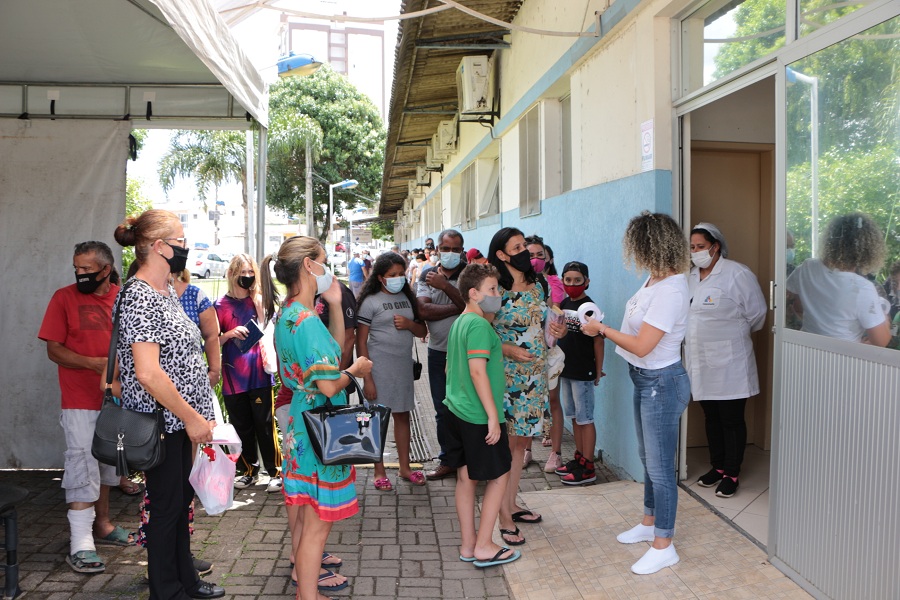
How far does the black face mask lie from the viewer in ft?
11.1

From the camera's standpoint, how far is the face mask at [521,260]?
4.33 meters

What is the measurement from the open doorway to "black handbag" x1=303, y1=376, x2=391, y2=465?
325 cm

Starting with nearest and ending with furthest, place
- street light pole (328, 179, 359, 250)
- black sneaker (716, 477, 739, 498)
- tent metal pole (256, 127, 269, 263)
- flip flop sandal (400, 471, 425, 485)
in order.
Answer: black sneaker (716, 477, 739, 498) < flip flop sandal (400, 471, 425, 485) < tent metal pole (256, 127, 269, 263) < street light pole (328, 179, 359, 250)

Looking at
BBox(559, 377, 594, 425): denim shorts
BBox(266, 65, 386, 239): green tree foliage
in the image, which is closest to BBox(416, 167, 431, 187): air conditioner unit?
BBox(266, 65, 386, 239): green tree foliage

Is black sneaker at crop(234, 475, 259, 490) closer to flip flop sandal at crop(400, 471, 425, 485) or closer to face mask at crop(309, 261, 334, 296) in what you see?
flip flop sandal at crop(400, 471, 425, 485)

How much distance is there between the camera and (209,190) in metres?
29.5

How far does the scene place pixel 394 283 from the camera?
5.23 m

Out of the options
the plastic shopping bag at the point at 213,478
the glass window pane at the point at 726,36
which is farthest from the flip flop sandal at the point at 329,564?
the glass window pane at the point at 726,36

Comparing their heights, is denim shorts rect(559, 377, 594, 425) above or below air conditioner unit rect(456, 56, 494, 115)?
below

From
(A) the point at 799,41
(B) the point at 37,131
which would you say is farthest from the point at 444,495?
(B) the point at 37,131

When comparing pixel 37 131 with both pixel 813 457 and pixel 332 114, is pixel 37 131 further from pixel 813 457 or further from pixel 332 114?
pixel 332 114

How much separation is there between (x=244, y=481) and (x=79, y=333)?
70.6 inches

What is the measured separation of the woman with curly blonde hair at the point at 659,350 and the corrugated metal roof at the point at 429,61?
17.2 feet

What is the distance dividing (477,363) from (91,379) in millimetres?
2250
